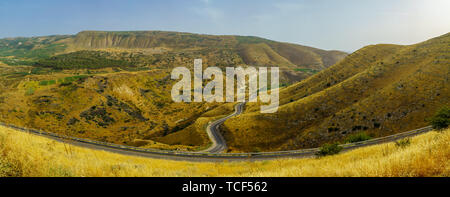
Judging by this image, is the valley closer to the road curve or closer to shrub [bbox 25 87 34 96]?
shrub [bbox 25 87 34 96]

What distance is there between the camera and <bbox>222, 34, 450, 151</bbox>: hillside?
47.5 m

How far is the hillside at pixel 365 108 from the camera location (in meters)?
47.5

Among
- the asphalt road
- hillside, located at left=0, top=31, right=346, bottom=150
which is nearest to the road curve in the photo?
hillside, located at left=0, top=31, right=346, bottom=150

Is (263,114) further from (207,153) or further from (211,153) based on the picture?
(207,153)

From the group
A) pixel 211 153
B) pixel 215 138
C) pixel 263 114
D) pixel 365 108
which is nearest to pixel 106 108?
pixel 215 138

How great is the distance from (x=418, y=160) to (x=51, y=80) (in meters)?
115

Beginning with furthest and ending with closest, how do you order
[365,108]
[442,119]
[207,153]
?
[365,108], [207,153], [442,119]

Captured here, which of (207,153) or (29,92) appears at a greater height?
(29,92)

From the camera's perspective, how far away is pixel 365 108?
53.1 metres

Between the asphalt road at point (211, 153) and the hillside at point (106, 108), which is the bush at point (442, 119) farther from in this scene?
the hillside at point (106, 108)

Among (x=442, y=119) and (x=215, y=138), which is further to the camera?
(x=215, y=138)

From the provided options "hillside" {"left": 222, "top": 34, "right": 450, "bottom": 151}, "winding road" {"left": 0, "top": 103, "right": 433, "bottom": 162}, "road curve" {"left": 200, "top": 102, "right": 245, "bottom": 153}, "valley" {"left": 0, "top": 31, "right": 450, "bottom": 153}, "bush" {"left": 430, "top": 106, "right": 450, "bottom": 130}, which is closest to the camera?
"bush" {"left": 430, "top": 106, "right": 450, "bottom": 130}
